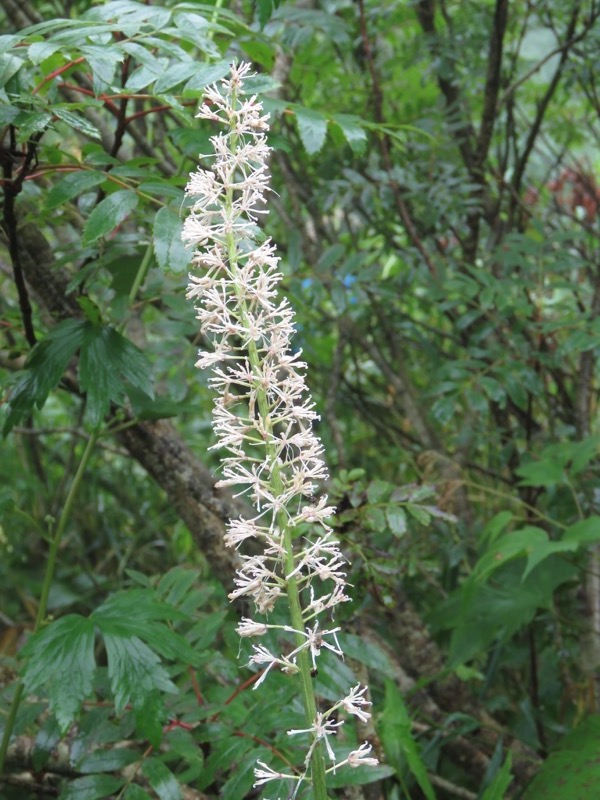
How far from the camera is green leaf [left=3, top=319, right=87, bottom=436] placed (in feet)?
4.96

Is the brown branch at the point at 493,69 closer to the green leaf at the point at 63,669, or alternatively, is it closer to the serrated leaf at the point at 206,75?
the serrated leaf at the point at 206,75

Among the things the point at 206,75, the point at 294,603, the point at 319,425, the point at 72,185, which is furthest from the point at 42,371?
the point at 319,425

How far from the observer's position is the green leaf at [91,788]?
56.1 inches

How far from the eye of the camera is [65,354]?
1538 millimetres

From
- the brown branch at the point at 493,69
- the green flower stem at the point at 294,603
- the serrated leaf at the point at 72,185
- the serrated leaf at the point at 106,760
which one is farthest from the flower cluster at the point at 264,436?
the brown branch at the point at 493,69

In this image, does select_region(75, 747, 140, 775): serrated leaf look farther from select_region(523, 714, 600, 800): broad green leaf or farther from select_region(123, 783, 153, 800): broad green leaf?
select_region(523, 714, 600, 800): broad green leaf

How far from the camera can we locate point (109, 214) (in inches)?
52.5

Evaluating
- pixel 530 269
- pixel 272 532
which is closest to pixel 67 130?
pixel 530 269

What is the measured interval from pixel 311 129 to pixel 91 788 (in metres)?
1.13

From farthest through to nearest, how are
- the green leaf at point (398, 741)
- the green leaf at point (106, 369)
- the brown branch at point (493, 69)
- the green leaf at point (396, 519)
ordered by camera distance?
the brown branch at point (493, 69) → the green leaf at point (398, 741) → the green leaf at point (396, 519) → the green leaf at point (106, 369)

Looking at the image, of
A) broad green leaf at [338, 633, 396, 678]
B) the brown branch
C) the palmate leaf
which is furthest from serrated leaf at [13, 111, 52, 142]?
the brown branch

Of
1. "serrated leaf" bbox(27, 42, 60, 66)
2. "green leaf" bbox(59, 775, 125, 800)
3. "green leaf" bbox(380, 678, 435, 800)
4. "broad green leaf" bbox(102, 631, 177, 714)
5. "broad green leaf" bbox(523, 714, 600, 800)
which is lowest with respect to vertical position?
"broad green leaf" bbox(523, 714, 600, 800)

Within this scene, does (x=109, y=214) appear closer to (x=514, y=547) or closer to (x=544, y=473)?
(x=514, y=547)

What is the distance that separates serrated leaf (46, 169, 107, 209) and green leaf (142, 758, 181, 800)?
90 cm
